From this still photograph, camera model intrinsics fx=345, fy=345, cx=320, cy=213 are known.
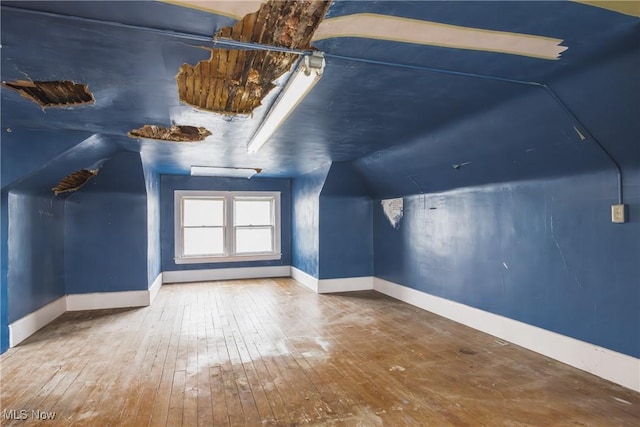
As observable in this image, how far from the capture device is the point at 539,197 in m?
3.38

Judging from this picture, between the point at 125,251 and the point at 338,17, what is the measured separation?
4867 millimetres

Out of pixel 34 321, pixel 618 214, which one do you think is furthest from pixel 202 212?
pixel 618 214

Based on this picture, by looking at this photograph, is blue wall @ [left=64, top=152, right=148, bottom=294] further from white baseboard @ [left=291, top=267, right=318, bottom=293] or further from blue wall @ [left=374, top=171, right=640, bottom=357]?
blue wall @ [left=374, top=171, right=640, bottom=357]

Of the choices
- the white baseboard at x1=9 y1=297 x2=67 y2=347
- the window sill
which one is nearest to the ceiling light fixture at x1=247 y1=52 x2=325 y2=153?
the white baseboard at x1=9 y1=297 x2=67 y2=347

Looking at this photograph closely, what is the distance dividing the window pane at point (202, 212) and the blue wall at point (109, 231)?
2.03 m

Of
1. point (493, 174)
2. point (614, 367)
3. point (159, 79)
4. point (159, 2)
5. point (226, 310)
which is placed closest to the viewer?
point (159, 2)

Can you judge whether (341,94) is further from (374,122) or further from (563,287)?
(563,287)

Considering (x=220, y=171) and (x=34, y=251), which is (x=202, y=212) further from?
(x=34, y=251)

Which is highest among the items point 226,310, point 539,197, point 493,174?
point 493,174

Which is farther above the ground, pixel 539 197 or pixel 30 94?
pixel 30 94

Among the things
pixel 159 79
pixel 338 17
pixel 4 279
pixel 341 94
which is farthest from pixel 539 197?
pixel 4 279

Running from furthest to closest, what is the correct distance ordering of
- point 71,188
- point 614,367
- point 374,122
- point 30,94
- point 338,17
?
point 71,188, point 374,122, point 614,367, point 30,94, point 338,17

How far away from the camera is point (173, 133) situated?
12.5ft

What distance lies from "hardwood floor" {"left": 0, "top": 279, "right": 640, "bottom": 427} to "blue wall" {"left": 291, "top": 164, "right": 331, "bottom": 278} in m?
1.93
